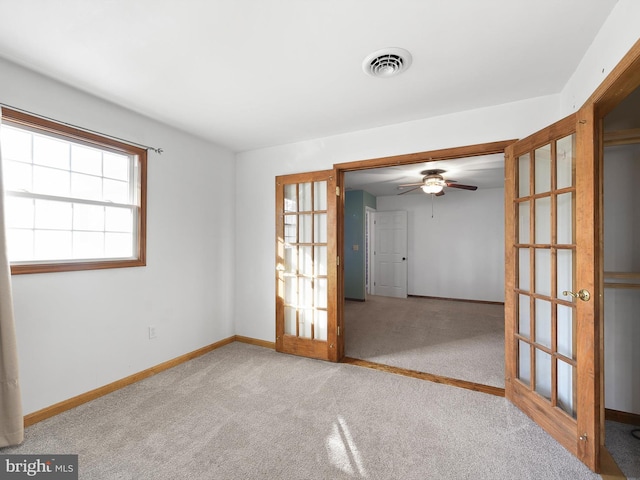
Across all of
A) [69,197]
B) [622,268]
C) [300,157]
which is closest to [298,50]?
[300,157]

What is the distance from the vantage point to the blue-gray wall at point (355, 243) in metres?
6.53

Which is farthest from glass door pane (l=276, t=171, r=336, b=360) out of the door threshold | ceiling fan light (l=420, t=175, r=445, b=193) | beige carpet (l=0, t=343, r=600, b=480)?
ceiling fan light (l=420, t=175, r=445, b=193)

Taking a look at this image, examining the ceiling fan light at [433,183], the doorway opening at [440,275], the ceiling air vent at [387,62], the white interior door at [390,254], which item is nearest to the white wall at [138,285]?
the doorway opening at [440,275]

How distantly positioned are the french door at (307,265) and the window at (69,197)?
146 cm

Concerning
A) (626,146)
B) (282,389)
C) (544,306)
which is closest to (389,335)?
(282,389)

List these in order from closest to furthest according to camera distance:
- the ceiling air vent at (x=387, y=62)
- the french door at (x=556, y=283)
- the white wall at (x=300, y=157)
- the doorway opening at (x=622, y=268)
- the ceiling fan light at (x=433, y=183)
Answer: the french door at (x=556, y=283) < the ceiling air vent at (x=387, y=62) < the doorway opening at (x=622, y=268) < the white wall at (x=300, y=157) < the ceiling fan light at (x=433, y=183)

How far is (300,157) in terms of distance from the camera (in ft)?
11.3

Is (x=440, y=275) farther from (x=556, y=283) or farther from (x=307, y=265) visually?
(x=556, y=283)

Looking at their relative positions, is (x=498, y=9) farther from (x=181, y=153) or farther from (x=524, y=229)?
(x=181, y=153)

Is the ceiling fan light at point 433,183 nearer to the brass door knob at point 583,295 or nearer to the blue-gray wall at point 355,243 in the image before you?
the blue-gray wall at point 355,243

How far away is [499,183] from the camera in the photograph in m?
5.82

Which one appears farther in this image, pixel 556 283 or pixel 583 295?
pixel 556 283

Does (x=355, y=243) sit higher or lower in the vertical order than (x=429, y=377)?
higher

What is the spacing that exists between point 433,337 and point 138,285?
11.9 feet
